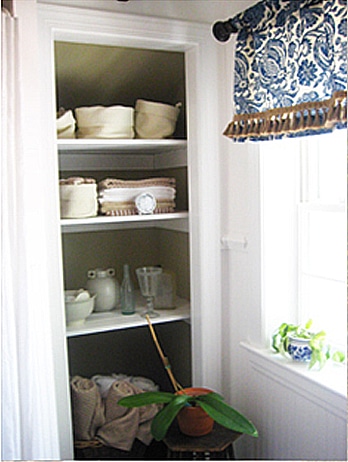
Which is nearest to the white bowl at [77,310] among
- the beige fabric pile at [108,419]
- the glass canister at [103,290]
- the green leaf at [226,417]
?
the glass canister at [103,290]

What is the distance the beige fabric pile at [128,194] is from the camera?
219 cm

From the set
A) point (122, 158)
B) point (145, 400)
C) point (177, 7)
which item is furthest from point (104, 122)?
point (145, 400)

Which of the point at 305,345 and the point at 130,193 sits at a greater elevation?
the point at 130,193

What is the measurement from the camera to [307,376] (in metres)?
1.79

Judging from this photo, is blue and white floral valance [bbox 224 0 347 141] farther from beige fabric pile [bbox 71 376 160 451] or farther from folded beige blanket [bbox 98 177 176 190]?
beige fabric pile [bbox 71 376 160 451]

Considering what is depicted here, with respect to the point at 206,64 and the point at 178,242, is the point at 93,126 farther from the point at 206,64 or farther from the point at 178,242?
the point at 178,242

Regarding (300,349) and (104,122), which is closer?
(300,349)

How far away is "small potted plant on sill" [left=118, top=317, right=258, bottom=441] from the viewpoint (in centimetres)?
180

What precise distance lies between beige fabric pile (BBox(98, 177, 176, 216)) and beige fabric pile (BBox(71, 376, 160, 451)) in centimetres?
73

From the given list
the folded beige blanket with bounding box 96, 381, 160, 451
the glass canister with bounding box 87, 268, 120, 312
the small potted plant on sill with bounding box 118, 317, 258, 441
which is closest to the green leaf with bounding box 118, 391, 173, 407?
the small potted plant on sill with bounding box 118, 317, 258, 441

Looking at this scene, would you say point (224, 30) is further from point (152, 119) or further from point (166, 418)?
point (166, 418)

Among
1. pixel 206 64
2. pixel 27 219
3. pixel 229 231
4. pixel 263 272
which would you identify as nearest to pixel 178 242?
pixel 229 231

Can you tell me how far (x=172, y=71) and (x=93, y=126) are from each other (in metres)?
0.72

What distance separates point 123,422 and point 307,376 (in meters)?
0.77
